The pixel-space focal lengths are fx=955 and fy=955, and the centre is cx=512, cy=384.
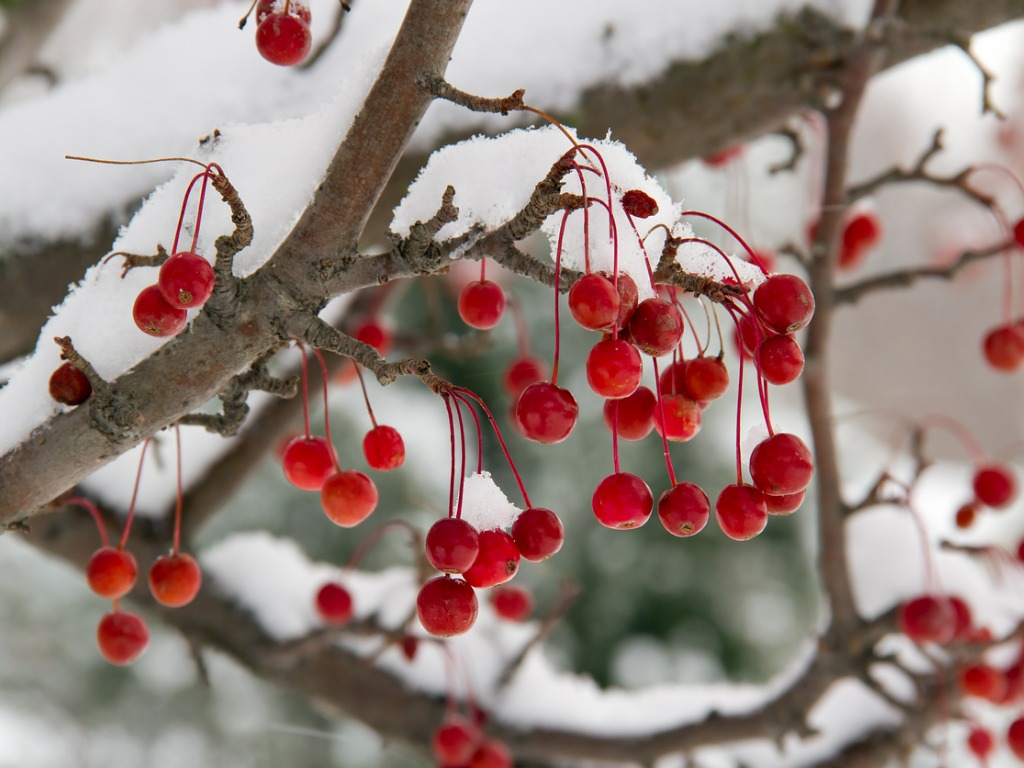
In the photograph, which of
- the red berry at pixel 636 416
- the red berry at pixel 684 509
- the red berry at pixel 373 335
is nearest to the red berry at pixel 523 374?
the red berry at pixel 373 335

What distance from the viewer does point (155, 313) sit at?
73 centimetres

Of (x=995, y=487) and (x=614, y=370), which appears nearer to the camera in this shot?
(x=614, y=370)

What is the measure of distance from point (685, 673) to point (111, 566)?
267cm

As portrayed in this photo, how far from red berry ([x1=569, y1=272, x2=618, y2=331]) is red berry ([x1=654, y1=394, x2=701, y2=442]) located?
0.17m

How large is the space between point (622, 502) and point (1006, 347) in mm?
1131

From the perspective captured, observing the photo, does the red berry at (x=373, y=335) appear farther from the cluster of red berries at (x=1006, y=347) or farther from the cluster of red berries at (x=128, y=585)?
the cluster of red berries at (x=1006, y=347)

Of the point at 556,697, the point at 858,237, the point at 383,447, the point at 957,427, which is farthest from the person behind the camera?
the point at 957,427

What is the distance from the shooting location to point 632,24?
139 centimetres

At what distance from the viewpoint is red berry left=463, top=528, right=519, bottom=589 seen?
748 millimetres

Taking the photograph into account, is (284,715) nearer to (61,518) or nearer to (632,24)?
(61,518)

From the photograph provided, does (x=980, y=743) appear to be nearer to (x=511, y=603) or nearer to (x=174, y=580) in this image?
(x=511, y=603)

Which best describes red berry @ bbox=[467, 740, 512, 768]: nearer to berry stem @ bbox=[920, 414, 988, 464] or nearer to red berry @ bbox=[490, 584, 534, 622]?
red berry @ bbox=[490, 584, 534, 622]

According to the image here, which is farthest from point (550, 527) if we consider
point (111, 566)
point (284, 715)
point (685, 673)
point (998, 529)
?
point (998, 529)

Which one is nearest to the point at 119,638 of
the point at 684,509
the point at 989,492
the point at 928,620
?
the point at 684,509
